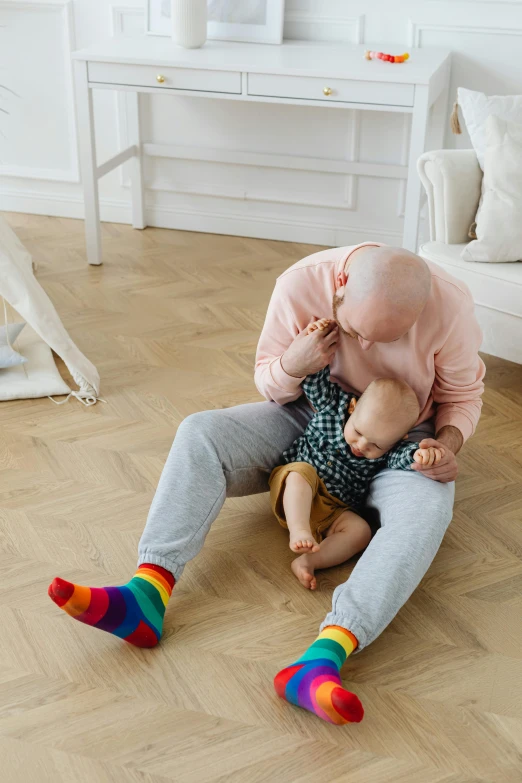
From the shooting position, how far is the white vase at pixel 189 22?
2.88 meters

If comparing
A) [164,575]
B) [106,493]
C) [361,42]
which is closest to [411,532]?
[164,575]

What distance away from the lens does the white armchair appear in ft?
7.51

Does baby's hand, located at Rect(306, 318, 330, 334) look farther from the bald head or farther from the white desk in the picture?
the white desk

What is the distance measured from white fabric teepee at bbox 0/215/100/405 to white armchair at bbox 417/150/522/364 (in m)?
0.99

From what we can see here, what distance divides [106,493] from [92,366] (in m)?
0.54

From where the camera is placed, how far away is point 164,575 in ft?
5.16

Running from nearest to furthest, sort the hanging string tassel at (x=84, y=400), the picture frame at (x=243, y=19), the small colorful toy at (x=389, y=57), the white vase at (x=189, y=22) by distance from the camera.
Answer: the hanging string tassel at (x=84, y=400) → the small colorful toy at (x=389, y=57) → the white vase at (x=189, y=22) → the picture frame at (x=243, y=19)

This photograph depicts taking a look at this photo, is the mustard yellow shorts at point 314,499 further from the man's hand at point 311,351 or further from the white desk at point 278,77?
the white desk at point 278,77

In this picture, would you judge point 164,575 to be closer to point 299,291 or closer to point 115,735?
point 115,735

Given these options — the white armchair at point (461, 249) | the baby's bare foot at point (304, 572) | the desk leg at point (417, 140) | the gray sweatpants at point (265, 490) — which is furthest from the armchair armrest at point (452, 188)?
the baby's bare foot at point (304, 572)

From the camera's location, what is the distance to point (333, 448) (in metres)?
1.75

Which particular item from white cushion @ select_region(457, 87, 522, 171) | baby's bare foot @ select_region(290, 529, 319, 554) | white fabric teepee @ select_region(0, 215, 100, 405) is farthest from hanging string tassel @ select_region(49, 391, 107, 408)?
white cushion @ select_region(457, 87, 522, 171)

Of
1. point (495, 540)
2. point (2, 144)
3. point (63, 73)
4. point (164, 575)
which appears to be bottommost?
point (495, 540)

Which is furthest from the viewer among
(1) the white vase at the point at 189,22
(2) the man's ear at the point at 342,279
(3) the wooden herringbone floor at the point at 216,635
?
(1) the white vase at the point at 189,22
